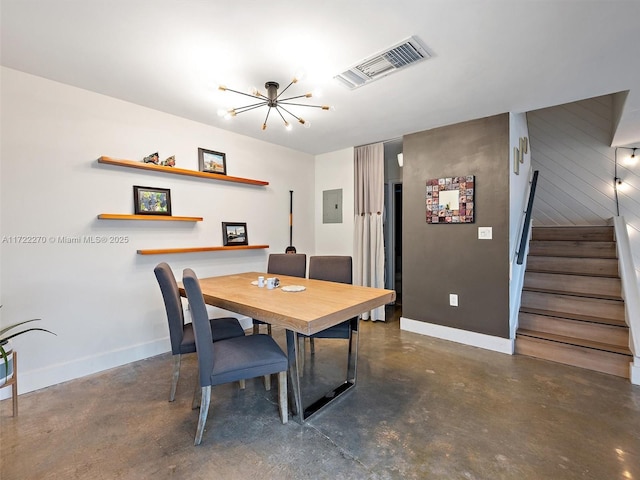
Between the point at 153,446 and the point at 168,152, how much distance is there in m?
2.66

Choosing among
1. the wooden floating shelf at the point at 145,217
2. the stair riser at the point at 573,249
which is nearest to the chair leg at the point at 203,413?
the wooden floating shelf at the point at 145,217

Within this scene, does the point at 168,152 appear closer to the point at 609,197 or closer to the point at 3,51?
the point at 3,51

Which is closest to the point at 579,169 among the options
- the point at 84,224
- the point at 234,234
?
Answer: the point at 234,234

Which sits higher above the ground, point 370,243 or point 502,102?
point 502,102

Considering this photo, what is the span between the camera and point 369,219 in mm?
4176

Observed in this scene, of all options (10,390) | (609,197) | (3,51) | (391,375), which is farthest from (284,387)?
(609,197)

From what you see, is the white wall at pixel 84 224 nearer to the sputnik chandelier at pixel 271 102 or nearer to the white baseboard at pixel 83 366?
the white baseboard at pixel 83 366

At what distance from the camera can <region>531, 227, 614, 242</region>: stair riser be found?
12.8 feet

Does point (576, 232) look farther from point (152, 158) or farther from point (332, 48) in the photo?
point (152, 158)

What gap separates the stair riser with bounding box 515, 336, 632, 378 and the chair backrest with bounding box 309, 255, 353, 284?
6.33ft

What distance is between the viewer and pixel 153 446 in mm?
1689

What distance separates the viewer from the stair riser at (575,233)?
12.8 feet

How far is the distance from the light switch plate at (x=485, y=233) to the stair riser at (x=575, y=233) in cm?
182

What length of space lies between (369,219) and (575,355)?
8.57ft
